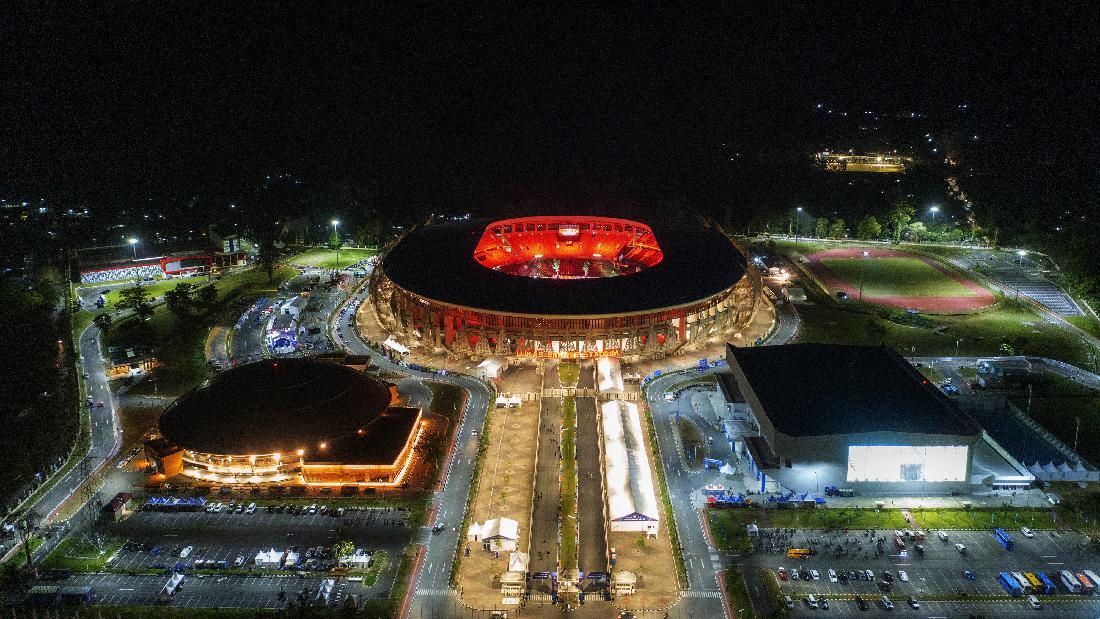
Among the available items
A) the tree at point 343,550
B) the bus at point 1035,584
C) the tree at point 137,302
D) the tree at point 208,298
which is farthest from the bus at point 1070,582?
the tree at point 137,302

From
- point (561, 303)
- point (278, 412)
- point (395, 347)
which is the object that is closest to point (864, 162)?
point (561, 303)

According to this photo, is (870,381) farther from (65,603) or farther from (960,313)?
(65,603)

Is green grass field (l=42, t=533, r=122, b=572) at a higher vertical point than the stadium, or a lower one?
lower

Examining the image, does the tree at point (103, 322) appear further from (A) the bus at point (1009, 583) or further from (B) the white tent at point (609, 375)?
(A) the bus at point (1009, 583)

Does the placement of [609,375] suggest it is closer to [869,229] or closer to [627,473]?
[627,473]

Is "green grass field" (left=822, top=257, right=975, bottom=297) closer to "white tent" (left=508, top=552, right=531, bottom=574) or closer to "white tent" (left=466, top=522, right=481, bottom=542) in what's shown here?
"white tent" (left=466, top=522, right=481, bottom=542)

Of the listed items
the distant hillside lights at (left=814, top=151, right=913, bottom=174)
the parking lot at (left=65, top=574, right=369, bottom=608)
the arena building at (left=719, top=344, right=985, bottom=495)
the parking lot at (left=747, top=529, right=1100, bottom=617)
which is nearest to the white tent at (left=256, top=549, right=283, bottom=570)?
the parking lot at (left=65, top=574, right=369, bottom=608)
